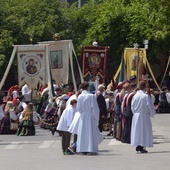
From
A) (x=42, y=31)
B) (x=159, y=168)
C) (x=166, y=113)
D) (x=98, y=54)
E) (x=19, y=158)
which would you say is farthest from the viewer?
(x=42, y=31)

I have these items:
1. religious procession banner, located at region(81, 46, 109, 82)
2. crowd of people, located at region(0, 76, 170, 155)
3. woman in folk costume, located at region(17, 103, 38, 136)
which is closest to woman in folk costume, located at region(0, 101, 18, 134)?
woman in folk costume, located at region(17, 103, 38, 136)

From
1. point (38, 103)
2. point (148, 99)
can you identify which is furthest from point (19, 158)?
point (38, 103)

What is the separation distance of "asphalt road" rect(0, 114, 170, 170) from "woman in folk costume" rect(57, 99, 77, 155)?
31 centimetres

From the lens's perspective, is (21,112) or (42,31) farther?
(42,31)

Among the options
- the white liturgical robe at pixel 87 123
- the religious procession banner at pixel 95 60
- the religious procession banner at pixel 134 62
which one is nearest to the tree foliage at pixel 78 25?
the religious procession banner at pixel 134 62

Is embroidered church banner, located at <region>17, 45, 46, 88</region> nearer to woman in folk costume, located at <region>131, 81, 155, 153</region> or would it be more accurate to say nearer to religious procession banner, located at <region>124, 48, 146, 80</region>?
religious procession banner, located at <region>124, 48, 146, 80</region>

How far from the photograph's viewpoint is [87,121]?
1969 centimetres

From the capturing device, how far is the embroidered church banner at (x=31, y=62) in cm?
3391

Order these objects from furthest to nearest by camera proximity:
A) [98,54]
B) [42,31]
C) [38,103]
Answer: [42,31]
[98,54]
[38,103]

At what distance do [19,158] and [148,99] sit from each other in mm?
3543

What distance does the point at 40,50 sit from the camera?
33906 mm

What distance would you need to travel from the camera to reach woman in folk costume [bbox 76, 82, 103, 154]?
1947 centimetres

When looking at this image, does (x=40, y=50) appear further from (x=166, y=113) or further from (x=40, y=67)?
(x=166, y=113)

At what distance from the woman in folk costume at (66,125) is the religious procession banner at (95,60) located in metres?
16.9
